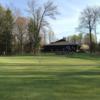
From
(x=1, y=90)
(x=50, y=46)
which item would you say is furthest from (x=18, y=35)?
(x=1, y=90)

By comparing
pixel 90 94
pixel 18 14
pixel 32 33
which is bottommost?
pixel 90 94

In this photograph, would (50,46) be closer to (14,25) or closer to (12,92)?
(14,25)

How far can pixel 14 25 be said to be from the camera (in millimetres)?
101000

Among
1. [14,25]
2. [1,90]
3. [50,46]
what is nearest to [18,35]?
[14,25]

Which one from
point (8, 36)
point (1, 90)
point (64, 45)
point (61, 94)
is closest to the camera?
point (61, 94)

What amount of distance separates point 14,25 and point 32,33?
270 inches

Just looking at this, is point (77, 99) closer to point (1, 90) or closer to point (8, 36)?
point (1, 90)

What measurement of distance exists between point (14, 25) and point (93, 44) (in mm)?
27893

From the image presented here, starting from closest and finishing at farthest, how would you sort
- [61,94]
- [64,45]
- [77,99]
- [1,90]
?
[77,99] < [61,94] < [1,90] < [64,45]

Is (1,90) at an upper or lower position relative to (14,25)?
lower

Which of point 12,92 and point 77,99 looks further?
point 12,92

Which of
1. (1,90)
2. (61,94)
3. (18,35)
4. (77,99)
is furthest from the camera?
(18,35)

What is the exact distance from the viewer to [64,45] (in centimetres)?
11881

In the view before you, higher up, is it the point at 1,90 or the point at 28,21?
the point at 28,21
